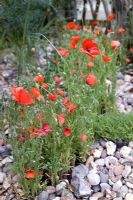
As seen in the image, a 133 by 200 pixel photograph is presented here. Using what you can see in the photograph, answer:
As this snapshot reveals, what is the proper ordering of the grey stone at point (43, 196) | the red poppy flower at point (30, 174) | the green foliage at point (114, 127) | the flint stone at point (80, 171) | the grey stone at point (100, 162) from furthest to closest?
the green foliage at point (114, 127), the grey stone at point (100, 162), the flint stone at point (80, 171), the grey stone at point (43, 196), the red poppy flower at point (30, 174)

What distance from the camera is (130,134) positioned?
2246 millimetres

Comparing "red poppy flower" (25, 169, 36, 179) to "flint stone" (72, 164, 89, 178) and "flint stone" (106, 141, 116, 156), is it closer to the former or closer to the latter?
"flint stone" (72, 164, 89, 178)

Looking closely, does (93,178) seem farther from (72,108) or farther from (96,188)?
(72,108)

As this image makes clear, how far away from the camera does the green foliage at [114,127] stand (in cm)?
226

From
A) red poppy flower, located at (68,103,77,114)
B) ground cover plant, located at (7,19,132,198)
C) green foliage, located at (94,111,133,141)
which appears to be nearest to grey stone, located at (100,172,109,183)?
ground cover plant, located at (7,19,132,198)

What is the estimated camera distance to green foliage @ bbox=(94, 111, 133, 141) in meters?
2.26

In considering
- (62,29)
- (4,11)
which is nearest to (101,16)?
(62,29)

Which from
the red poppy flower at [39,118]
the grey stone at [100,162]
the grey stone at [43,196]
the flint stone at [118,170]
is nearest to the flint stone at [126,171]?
the flint stone at [118,170]

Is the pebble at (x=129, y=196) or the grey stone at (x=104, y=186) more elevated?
the grey stone at (x=104, y=186)

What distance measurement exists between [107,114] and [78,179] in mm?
563

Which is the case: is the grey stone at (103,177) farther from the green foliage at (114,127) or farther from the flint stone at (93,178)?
the green foliage at (114,127)

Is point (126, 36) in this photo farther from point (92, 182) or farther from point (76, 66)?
point (92, 182)

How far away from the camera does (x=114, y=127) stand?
2.29 metres

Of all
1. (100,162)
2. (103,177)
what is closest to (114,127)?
(100,162)
